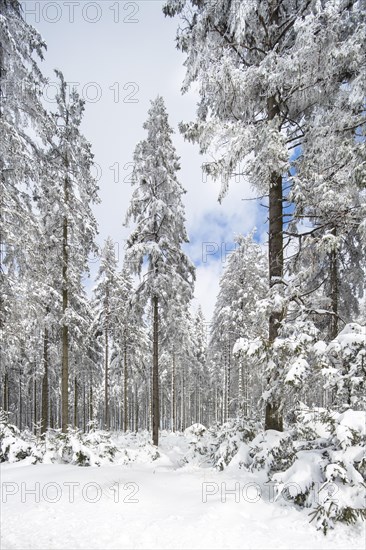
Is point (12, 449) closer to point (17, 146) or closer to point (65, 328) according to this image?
point (65, 328)

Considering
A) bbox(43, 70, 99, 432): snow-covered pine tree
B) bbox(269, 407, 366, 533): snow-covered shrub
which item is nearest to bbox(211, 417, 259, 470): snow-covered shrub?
bbox(269, 407, 366, 533): snow-covered shrub

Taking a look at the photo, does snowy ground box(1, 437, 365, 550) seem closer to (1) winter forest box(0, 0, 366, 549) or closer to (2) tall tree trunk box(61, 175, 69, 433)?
(1) winter forest box(0, 0, 366, 549)

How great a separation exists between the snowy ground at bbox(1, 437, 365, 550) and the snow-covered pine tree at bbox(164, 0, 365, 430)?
1.89 metres

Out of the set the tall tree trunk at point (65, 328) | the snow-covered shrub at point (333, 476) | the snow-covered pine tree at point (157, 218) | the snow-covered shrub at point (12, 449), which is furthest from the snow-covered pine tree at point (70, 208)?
the snow-covered shrub at point (333, 476)

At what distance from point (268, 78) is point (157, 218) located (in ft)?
30.6

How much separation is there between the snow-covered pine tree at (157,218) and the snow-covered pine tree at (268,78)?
711cm

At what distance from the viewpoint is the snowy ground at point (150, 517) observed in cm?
433

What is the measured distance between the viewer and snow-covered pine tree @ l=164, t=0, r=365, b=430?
6625mm

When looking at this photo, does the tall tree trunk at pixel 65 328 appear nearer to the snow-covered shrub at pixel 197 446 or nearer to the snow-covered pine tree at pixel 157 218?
the snow-covered pine tree at pixel 157 218

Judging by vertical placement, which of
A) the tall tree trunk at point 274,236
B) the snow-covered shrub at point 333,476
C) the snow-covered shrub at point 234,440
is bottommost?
the snow-covered shrub at point 234,440

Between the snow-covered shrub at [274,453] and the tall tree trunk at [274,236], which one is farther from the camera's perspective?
the tall tree trunk at [274,236]

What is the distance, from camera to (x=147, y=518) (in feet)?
16.2

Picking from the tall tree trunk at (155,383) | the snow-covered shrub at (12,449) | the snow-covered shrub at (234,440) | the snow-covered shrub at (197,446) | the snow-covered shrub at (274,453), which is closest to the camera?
the snow-covered shrub at (274,453)

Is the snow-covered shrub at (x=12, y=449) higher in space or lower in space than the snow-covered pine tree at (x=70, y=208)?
lower
